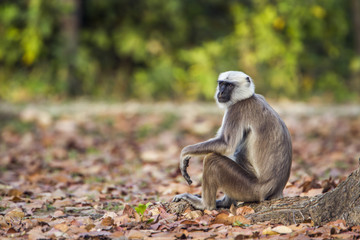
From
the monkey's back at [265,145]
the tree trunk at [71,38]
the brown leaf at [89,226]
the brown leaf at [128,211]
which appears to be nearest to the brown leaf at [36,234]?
the brown leaf at [89,226]

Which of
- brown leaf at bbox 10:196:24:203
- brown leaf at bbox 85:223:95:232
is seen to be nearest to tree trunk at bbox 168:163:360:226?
brown leaf at bbox 85:223:95:232

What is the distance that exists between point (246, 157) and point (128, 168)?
11.1 feet

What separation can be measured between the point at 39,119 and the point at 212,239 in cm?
756

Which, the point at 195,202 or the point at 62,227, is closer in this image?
the point at 62,227

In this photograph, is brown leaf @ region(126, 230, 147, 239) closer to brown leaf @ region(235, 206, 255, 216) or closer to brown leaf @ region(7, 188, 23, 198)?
brown leaf @ region(235, 206, 255, 216)

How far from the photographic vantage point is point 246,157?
4531 mm

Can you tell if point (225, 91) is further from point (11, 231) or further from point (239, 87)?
point (11, 231)

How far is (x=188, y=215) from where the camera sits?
14.3 feet

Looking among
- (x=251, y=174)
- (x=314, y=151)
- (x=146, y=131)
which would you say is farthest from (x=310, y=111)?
(x=251, y=174)

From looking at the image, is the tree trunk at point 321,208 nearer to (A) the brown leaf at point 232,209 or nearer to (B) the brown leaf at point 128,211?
(A) the brown leaf at point 232,209

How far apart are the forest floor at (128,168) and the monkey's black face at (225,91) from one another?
1.02 m

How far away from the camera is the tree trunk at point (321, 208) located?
3.78m

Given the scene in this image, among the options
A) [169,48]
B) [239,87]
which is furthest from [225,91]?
[169,48]

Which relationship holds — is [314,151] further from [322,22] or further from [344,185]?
[322,22]
